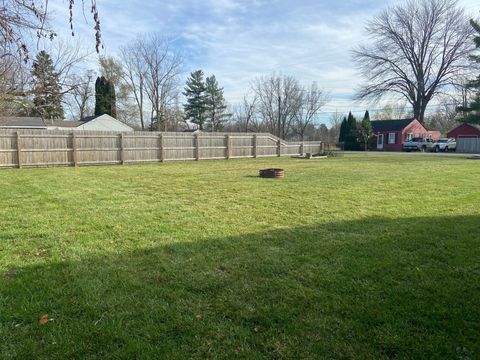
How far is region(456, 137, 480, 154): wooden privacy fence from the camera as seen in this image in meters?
30.7

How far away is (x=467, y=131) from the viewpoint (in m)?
33.8

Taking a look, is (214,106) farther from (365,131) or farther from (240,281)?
(240,281)

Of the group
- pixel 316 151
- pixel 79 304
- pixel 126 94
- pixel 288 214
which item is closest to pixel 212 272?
pixel 79 304

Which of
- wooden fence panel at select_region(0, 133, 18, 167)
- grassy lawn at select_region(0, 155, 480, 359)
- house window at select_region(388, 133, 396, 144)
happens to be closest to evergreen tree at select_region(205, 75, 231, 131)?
house window at select_region(388, 133, 396, 144)

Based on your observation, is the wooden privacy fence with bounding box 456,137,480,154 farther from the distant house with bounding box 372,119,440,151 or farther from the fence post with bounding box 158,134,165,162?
the fence post with bounding box 158,134,165,162

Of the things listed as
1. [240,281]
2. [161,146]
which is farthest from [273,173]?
[161,146]

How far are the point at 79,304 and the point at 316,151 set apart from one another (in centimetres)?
2470

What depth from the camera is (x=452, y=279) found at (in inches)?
118

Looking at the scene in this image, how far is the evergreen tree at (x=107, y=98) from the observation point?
32406mm

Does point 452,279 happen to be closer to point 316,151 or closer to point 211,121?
point 316,151

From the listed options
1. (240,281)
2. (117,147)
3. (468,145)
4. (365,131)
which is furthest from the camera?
(365,131)

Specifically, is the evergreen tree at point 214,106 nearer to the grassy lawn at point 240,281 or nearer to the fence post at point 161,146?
the fence post at point 161,146

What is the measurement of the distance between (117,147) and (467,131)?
3441 centimetres

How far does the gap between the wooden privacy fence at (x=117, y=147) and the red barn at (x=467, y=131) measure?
23355 mm
